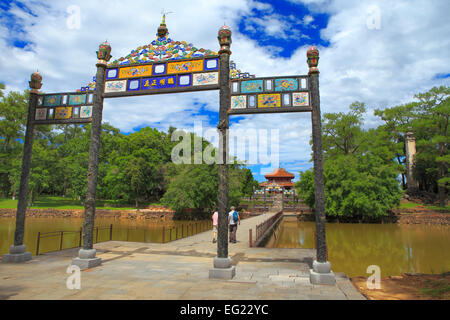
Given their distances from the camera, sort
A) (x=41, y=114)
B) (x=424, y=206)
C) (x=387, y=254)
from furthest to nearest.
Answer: (x=424, y=206)
(x=387, y=254)
(x=41, y=114)

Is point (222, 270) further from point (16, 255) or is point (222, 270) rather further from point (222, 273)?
point (16, 255)

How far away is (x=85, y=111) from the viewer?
8805mm

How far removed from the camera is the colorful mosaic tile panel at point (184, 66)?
25.9 feet

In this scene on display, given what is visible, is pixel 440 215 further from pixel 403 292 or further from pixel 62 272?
pixel 62 272

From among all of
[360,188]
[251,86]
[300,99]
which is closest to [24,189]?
[251,86]

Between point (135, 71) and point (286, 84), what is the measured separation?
14.8 feet

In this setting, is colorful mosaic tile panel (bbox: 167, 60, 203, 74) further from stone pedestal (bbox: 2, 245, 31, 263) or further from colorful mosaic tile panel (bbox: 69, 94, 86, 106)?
stone pedestal (bbox: 2, 245, 31, 263)

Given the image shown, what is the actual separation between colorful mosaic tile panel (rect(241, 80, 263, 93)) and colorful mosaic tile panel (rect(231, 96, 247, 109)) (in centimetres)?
23

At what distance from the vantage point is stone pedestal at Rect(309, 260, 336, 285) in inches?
246

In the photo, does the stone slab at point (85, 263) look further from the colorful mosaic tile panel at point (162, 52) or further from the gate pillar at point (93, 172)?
the colorful mosaic tile panel at point (162, 52)

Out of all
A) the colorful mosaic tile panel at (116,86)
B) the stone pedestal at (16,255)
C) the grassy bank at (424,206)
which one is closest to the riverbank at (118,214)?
the grassy bank at (424,206)

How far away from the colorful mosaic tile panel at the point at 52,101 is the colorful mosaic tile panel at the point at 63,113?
0.25m

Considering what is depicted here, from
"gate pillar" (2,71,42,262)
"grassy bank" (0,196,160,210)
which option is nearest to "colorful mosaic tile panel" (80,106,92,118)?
"gate pillar" (2,71,42,262)

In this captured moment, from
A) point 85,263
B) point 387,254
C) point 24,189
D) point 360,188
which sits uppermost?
point 360,188
